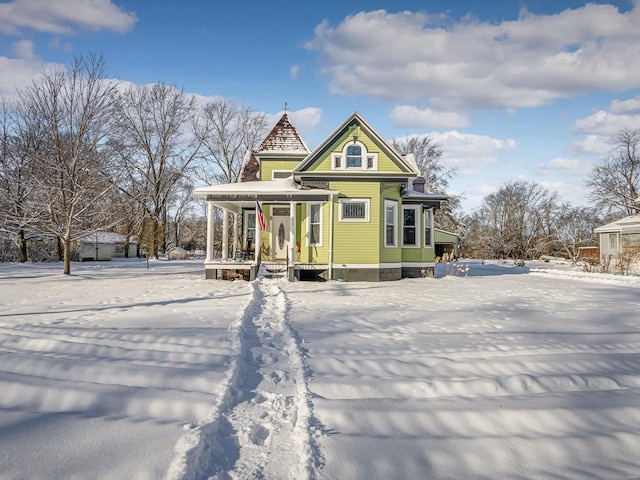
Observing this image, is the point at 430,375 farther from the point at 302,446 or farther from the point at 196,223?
the point at 196,223

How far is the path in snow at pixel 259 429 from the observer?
281 cm

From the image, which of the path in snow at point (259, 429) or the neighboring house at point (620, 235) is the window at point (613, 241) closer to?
the neighboring house at point (620, 235)

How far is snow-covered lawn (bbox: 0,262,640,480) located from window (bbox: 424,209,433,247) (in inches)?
374

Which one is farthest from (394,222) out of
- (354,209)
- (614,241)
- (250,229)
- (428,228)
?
(614,241)

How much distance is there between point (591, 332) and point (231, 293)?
844 cm

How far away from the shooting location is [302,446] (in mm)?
3109

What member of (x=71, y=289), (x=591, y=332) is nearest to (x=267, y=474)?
(x=591, y=332)

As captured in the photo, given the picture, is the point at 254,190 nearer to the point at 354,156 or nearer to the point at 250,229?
the point at 354,156

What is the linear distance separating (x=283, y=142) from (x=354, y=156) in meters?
4.95

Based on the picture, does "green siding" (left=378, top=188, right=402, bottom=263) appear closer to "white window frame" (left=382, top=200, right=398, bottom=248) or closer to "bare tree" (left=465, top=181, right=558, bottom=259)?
"white window frame" (left=382, top=200, right=398, bottom=248)

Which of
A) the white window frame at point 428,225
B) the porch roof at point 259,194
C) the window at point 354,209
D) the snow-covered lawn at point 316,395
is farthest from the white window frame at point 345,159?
the snow-covered lawn at point 316,395

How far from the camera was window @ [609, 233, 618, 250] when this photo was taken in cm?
3278

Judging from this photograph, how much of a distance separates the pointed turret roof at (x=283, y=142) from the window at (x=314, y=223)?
431 centimetres

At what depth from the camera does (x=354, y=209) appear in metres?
15.1
